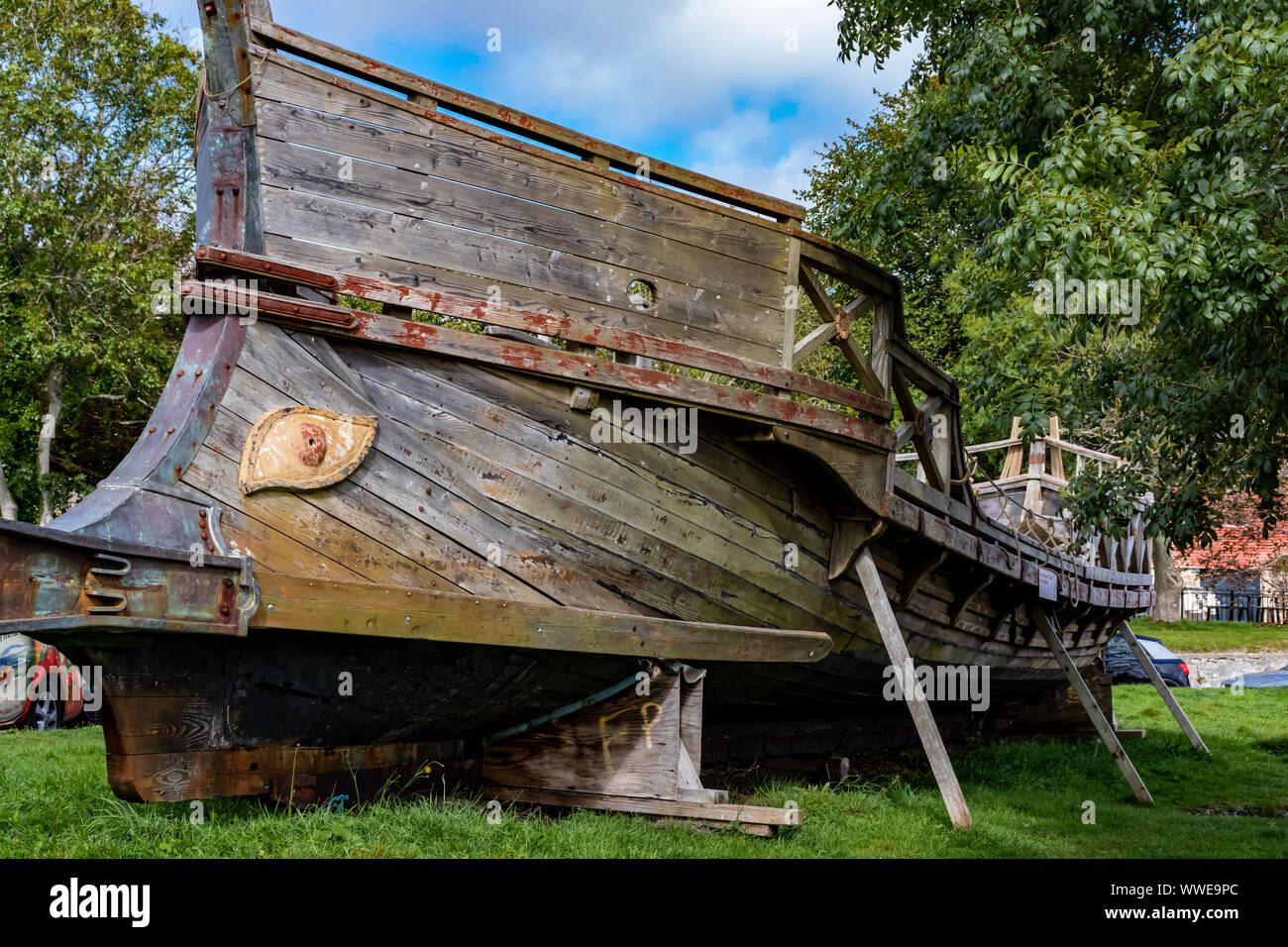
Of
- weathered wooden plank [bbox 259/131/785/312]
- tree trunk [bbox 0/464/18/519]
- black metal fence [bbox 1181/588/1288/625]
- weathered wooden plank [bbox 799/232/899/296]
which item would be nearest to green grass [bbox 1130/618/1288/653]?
black metal fence [bbox 1181/588/1288/625]

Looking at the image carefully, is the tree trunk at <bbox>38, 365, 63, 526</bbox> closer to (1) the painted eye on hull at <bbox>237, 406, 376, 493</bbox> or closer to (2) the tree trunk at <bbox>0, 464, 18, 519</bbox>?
(2) the tree trunk at <bbox>0, 464, 18, 519</bbox>

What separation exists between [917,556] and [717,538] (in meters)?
2.06

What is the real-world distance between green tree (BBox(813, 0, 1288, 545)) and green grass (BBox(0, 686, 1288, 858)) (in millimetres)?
2119

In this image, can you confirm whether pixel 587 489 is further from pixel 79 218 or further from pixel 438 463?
pixel 79 218

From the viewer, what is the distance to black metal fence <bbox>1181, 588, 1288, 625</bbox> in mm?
32550

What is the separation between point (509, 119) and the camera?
5.07 meters

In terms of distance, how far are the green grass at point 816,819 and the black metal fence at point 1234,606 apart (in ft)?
78.3

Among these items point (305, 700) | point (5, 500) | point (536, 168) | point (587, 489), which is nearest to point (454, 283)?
point (536, 168)

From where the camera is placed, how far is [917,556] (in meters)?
7.16

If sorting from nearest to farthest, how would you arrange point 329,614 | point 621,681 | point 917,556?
point 329,614, point 621,681, point 917,556

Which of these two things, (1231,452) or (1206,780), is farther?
(1206,780)

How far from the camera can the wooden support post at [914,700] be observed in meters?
6.08
